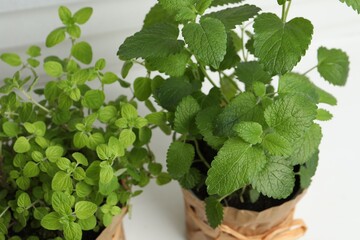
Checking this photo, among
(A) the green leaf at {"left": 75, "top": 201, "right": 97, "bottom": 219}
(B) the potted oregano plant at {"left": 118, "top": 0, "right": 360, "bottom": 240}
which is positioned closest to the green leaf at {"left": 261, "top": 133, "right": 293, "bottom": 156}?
(B) the potted oregano plant at {"left": 118, "top": 0, "right": 360, "bottom": 240}

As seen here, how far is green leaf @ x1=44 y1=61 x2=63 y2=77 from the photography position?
29.9 inches

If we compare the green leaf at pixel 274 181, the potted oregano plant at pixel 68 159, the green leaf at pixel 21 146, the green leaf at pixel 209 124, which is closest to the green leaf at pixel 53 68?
the potted oregano plant at pixel 68 159

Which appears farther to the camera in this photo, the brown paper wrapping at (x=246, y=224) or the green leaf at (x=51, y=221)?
the brown paper wrapping at (x=246, y=224)

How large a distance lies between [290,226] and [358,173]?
0.21 meters

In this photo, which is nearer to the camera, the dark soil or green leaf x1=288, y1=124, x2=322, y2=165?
green leaf x1=288, y1=124, x2=322, y2=165

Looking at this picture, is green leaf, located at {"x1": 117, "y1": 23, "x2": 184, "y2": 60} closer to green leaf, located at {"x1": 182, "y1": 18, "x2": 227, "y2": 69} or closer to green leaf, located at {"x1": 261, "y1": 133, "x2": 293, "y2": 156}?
green leaf, located at {"x1": 182, "y1": 18, "x2": 227, "y2": 69}

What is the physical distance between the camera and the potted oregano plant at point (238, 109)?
0.63 meters

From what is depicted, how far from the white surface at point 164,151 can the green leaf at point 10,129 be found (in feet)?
0.86

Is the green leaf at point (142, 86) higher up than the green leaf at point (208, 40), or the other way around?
the green leaf at point (208, 40)

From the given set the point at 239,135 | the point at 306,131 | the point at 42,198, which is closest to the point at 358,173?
the point at 306,131

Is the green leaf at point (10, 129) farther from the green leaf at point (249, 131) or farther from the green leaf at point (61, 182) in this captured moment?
the green leaf at point (249, 131)

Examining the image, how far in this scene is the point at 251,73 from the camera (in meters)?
0.76

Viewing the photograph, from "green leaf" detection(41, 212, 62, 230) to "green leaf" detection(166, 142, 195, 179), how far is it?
165 millimetres

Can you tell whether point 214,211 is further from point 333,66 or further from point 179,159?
point 333,66
